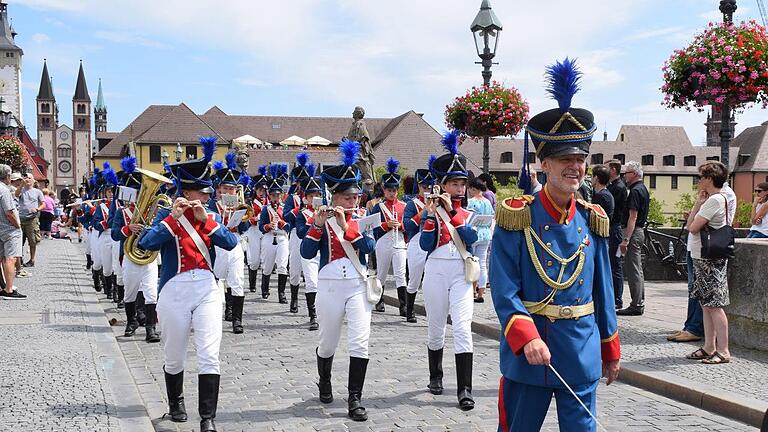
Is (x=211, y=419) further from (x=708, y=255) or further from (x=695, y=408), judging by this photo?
(x=708, y=255)

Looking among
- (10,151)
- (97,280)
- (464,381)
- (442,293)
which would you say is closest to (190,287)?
(442,293)

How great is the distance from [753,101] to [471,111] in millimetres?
5423

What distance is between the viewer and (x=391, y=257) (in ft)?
44.8

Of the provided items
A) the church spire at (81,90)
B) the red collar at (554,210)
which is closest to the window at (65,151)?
the church spire at (81,90)

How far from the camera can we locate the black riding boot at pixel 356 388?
22.0 ft

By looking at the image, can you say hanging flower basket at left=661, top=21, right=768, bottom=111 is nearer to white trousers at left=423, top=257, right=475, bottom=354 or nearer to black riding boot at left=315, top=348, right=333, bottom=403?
white trousers at left=423, top=257, right=475, bottom=354

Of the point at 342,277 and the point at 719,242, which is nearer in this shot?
Answer: the point at 342,277

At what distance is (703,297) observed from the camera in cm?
845

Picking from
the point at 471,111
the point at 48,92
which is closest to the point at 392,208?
the point at 471,111

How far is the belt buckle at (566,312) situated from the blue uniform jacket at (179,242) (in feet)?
10.6

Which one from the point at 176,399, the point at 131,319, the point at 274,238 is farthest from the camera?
the point at 274,238

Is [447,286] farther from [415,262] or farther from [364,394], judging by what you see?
[415,262]

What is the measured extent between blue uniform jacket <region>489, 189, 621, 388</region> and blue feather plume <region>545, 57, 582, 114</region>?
467mm

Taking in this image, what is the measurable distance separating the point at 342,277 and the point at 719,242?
12.9 feet
